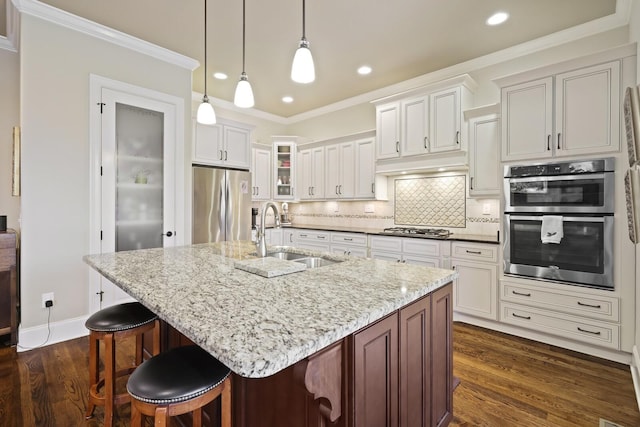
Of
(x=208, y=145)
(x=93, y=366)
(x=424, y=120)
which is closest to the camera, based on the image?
(x=93, y=366)

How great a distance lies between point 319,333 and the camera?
2.71ft

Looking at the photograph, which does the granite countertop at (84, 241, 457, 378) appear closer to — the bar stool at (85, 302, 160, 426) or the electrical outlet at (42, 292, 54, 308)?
the bar stool at (85, 302, 160, 426)

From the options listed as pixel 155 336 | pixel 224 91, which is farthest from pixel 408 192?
pixel 155 336

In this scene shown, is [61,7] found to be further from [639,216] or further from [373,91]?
[639,216]

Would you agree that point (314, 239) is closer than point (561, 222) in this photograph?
No

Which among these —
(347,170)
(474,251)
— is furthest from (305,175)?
(474,251)

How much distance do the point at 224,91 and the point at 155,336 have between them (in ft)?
12.2

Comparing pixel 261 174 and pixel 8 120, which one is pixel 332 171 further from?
pixel 8 120

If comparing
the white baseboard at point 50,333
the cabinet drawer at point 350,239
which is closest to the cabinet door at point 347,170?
the cabinet drawer at point 350,239

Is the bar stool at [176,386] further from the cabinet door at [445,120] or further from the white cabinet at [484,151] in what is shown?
the cabinet door at [445,120]

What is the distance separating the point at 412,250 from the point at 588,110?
6.53ft

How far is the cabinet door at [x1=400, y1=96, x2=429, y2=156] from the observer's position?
3635mm

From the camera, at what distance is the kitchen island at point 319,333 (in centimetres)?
83

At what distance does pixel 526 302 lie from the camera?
9.23ft
